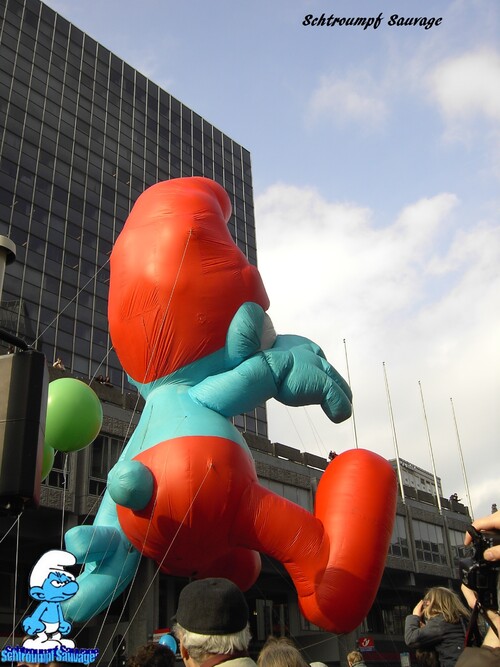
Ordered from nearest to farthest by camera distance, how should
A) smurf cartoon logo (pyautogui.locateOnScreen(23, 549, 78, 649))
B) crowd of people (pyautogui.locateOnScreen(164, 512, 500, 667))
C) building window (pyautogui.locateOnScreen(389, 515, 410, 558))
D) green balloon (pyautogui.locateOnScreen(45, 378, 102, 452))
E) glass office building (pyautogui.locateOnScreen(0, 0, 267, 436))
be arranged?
1. crowd of people (pyautogui.locateOnScreen(164, 512, 500, 667))
2. smurf cartoon logo (pyautogui.locateOnScreen(23, 549, 78, 649))
3. green balloon (pyautogui.locateOnScreen(45, 378, 102, 452))
4. building window (pyautogui.locateOnScreen(389, 515, 410, 558))
5. glass office building (pyautogui.locateOnScreen(0, 0, 267, 436))

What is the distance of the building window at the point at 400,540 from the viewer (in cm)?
2889

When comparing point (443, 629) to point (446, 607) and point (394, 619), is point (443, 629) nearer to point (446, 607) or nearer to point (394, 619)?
point (446, 607)

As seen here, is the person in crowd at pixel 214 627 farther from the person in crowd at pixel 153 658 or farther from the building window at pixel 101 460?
the building window at pixel 101 460

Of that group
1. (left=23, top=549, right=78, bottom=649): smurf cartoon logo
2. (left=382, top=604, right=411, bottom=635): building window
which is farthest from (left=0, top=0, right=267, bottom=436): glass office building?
(left=23, top=549, right=78, bottom=649): smurf cartoon logo

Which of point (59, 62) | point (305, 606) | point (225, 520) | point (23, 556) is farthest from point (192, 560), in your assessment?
point (59, 62)

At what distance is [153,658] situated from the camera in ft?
11.1

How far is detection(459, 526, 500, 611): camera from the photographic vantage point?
7.50ft

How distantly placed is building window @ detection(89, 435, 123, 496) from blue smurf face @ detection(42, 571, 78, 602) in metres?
10.6

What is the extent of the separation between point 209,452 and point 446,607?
14.2ft

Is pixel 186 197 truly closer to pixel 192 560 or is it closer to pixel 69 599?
pixel 192 560

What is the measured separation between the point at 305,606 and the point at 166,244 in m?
4.91

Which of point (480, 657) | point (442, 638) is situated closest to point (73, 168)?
point (442, 638)

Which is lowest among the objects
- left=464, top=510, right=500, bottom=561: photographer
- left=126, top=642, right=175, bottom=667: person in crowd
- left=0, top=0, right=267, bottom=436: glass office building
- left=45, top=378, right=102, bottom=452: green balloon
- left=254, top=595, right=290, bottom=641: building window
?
left=126, top=642, right=175, bottom=667: person in crowd

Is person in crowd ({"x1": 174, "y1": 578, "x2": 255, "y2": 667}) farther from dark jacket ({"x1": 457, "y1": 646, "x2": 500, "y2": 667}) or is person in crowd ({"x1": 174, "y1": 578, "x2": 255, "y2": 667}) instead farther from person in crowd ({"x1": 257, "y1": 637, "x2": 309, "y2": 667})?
dark jacket ({"x1": 457, "y1": 646, "x2": 500, "y2": 667})
